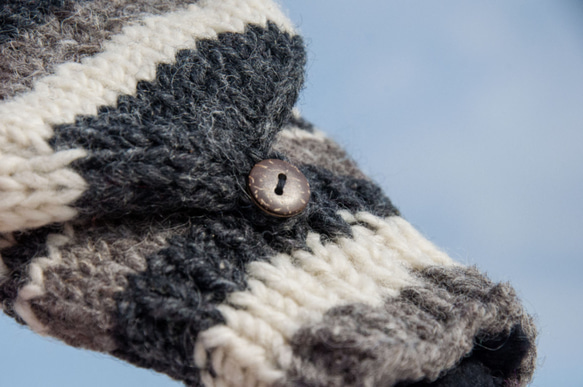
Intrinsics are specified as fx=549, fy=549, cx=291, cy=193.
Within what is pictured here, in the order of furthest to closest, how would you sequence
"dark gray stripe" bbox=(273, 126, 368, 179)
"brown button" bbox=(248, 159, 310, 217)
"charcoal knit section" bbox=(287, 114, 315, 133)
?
1. "charcoal knit section" bbox=(287, 114, 315, 133)
2. "dark gray stripe" bbox=(273, 126, 368, 179)
3. "brown button" bbox=(248, 159, 310, 217)

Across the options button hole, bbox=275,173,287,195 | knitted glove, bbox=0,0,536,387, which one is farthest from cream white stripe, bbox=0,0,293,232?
button hole, bbox=275,173,287,195

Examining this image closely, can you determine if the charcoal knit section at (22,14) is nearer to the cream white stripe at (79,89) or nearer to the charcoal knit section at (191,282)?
the cream white stripe at (79,89)

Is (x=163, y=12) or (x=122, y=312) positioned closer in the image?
(x=122, y=312)

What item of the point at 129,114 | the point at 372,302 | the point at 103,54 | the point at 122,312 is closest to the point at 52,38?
the point at 103,54

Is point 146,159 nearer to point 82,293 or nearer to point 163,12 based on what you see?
point 82,293

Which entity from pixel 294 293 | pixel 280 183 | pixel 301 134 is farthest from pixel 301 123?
pixel 294 293

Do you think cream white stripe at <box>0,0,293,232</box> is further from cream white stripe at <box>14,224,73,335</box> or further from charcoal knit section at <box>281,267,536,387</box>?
charcoal knit section at <box>281,267,536,387</box>

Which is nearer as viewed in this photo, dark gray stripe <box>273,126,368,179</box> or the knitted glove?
the knitted glove

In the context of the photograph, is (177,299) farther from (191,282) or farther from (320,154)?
(320,154)
